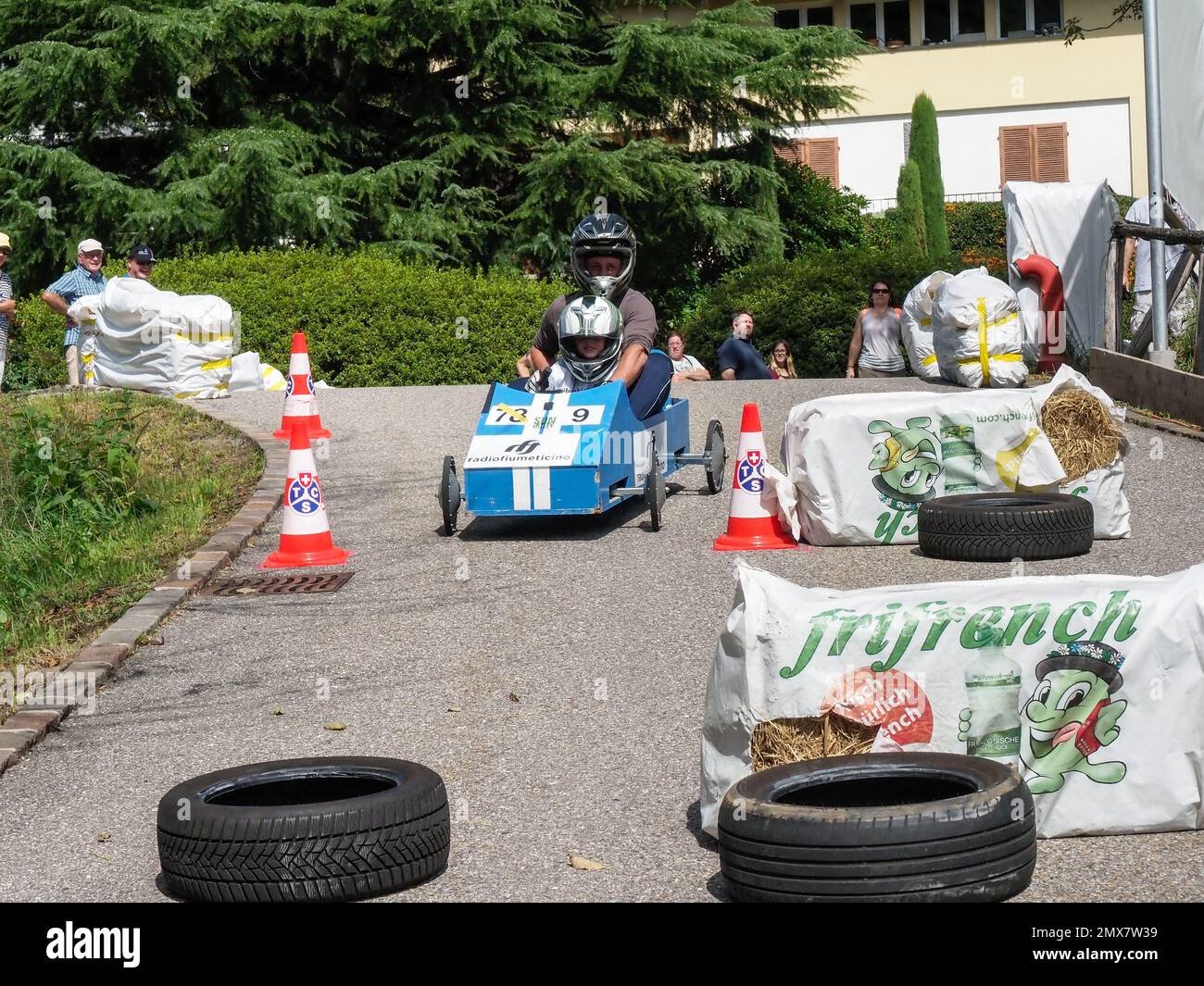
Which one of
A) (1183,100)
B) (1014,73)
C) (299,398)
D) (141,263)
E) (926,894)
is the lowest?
(926,894)

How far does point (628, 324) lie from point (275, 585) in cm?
317

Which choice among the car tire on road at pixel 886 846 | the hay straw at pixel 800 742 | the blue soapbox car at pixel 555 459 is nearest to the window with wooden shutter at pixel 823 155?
the blue soapbox car at pixel 555 459

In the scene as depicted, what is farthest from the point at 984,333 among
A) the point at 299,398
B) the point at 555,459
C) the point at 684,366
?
the point at 299,398

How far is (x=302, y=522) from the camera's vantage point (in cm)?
956

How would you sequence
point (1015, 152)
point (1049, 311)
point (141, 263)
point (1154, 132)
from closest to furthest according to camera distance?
point (1154, 132), point (141, 263), point (1049, 311), point (1015, 152)

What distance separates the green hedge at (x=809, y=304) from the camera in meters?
22.2

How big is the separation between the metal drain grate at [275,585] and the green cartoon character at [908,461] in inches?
115

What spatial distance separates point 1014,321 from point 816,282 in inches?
252

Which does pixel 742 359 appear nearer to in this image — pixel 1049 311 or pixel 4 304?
pixel 1049 311

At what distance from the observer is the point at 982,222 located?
132 ft

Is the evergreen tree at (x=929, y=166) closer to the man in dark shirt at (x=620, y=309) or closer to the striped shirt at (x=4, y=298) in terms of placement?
the striped shirt at (x=4, y=298)

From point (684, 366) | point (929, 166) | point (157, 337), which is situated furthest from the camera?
point (929, 166)

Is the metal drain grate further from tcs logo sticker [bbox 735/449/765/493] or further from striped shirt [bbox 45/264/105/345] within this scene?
striped shirt [bbox 45/264/105/345]
